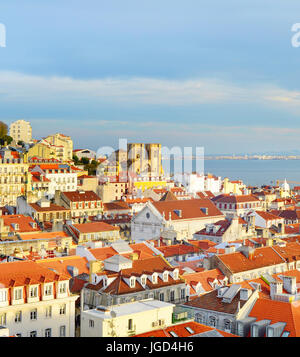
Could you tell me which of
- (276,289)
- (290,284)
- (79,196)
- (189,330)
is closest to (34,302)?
(189,330)

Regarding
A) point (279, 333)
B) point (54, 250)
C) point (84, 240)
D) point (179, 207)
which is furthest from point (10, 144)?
point (279, 333)

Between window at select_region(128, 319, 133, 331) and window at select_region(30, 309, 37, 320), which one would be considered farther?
window at select_region(30, 309, 37, 320)

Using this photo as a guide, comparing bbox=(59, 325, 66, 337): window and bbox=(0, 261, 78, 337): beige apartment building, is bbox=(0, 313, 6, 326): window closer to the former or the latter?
bbox=(0, 261, 78, 337): beige apartment building

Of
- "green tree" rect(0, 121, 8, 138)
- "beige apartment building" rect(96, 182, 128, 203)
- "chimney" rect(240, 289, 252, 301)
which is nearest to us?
"chimney" rect(240, 289, 252, 301)

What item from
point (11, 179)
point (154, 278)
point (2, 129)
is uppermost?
point (2, 129)

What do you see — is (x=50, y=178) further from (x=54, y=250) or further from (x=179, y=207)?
(x=54, y=250)

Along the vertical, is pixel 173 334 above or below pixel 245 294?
below

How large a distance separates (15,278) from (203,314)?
659 cm

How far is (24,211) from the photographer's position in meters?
54.2

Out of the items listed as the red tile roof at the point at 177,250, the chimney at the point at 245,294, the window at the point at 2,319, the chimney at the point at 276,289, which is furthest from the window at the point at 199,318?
the red tile roof at the point at 177,250

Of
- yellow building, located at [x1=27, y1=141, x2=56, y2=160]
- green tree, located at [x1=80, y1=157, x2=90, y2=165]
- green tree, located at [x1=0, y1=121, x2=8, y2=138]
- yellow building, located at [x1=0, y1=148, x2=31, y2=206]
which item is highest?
green tree, located at [x1=0, y1=121, x2=8, y2=138]

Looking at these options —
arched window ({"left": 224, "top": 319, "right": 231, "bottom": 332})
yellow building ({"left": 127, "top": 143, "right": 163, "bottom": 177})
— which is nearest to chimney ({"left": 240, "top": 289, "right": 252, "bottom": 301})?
arched window ({"left": 224, "top": 319, "right": 231, "bottom": 332})

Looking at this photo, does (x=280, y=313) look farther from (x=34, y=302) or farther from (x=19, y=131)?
(x=19, y=131)

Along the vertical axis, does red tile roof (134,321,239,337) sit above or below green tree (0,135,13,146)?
below
